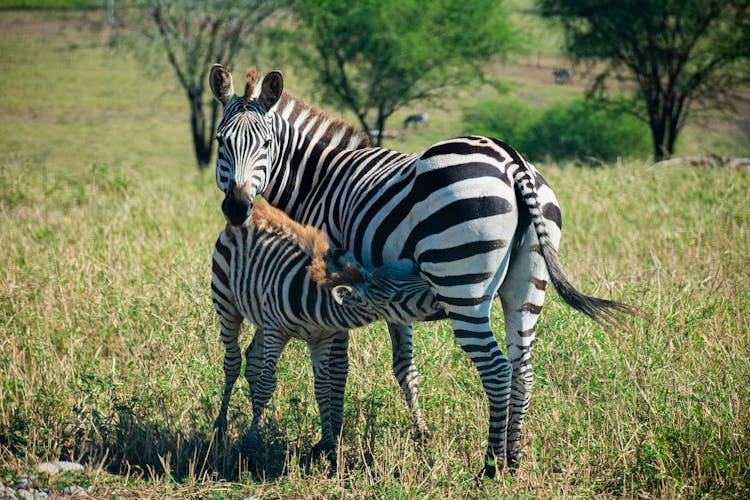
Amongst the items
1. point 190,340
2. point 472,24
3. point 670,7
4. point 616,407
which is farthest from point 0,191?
point 670,7

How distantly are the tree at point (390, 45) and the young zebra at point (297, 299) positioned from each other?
13.4m

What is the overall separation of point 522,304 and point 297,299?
4.26ft

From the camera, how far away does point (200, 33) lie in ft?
60.7

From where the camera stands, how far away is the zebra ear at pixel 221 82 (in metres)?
4.67

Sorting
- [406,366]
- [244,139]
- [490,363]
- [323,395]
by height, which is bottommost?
[323,395]

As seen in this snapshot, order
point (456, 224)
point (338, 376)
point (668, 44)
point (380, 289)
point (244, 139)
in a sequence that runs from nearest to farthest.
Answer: point (456, 224) → point (380, 289) → point (244, 139) → point (338, 376) → point (668, 44)

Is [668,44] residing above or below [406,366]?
above

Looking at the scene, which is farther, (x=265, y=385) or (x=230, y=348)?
(x=230, y=348)

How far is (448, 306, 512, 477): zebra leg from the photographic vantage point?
394 cm

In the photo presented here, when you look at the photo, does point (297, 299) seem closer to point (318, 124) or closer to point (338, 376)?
point (338, 376)

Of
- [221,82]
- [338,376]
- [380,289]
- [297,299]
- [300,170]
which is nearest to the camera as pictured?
[380,289]

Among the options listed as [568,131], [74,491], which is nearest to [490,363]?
[74,491]

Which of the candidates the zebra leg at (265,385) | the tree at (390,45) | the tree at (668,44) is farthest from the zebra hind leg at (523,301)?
the tree at (668,44)

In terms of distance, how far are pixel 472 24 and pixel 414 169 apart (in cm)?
1589
